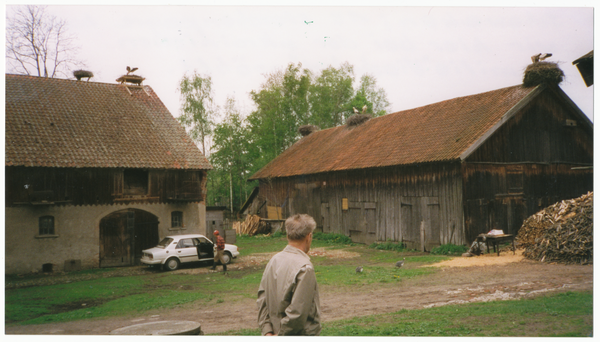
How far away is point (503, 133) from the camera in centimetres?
1856

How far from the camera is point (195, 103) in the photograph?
38.3 metres

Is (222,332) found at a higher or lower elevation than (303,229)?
lower

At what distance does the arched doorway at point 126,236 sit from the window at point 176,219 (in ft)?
2.91

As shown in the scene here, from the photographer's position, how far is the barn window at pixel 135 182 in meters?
19.3

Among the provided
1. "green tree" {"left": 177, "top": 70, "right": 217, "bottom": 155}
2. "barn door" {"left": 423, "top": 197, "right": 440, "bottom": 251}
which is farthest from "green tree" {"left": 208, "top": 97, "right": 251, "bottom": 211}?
"barn door" {"left": 423, "top": 197, "right": 440, "bottom": 251}

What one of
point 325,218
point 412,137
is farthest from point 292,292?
point 325,218

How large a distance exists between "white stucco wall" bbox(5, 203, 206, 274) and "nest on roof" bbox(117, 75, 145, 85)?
841cm

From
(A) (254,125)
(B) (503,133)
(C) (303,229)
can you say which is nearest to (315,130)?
(A) (254,125)

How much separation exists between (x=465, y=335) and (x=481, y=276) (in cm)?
589

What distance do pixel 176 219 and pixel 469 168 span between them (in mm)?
13991

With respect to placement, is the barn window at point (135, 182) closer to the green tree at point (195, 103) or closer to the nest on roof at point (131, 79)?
the nest on roof at point (131, 79)

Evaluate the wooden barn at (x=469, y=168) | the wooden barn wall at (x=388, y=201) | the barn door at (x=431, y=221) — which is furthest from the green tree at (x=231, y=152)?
the barn door at (x=431, y=221)

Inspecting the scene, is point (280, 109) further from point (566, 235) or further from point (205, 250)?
point (566, 235)

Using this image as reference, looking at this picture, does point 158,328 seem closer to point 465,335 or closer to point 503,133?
point 465,335
